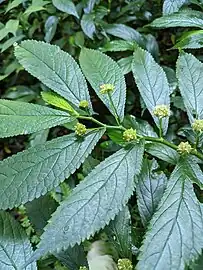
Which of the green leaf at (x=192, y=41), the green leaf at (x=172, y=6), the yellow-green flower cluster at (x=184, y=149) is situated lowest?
the yellow-green flower cluster at (x=184, y=149)

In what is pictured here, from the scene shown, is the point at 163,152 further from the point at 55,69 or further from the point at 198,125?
the point at 55,69

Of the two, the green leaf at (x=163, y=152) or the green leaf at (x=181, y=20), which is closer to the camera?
the green leaf at (x=163, y=152)

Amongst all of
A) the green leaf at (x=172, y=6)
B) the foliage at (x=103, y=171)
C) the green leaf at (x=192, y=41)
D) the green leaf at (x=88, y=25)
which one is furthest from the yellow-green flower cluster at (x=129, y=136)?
the green leaf at (x=88, y=25)

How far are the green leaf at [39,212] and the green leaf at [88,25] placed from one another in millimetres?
668

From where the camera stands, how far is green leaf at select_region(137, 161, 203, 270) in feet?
1.94

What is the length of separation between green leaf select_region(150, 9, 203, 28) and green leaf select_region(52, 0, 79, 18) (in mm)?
379

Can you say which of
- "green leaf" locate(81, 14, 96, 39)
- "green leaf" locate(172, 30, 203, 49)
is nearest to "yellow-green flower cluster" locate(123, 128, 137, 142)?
"green leaf" locate(172, 30, 203, 49)

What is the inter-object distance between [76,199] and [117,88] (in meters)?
0.24

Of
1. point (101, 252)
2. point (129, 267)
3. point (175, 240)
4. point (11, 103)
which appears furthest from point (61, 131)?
point (175, 240)

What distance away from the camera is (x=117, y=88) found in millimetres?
829

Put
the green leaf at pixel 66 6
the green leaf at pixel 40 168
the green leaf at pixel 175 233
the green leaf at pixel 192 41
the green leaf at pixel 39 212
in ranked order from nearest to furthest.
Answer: the green leaf at pixel 175 233, the green leaf at pixel 40 168, the green leaf at pixel 39 212, the green leaf at pixel 192 41, the green leaf at pixel 66 6

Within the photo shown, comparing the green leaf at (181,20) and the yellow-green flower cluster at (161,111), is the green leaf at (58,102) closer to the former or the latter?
the yellow-green flower cluster at (161,111)

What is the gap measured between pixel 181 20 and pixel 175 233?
53cm

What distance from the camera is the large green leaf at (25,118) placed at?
745 millimetres
